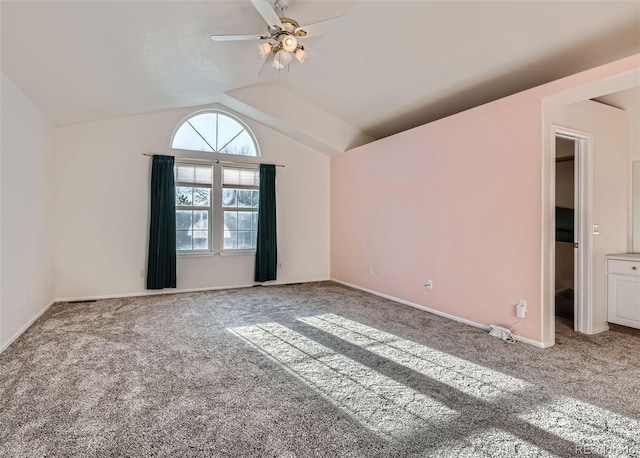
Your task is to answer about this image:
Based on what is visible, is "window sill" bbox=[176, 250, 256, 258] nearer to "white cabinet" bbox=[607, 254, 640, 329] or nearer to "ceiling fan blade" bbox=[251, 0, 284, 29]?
"ceiling fan blade" bbox=[251, 0, 284, 29]

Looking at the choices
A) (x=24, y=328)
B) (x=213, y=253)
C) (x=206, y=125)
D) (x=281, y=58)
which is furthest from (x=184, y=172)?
(x=281, y=58)

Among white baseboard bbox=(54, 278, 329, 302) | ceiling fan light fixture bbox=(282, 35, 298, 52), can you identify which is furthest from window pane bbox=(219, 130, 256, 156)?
ceiling fan light fixture bbox=(282, 35, 298, 52)

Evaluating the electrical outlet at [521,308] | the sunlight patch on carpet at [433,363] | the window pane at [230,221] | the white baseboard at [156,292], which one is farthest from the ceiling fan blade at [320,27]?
the white baseboard at [156,292]

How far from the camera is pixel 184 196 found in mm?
5512

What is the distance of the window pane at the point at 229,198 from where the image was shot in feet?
18.9

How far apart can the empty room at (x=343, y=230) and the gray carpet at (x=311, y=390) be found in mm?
20

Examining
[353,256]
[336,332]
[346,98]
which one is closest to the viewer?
[336,332]

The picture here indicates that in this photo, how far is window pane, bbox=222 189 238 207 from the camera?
5.77 metres

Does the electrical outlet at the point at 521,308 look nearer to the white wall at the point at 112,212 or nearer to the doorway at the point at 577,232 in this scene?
the doorway at the point at 577,232

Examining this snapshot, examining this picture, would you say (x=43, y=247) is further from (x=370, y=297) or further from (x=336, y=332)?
(x=370, y=297)

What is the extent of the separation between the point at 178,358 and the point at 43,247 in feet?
9.43

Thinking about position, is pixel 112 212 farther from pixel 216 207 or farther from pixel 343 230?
pixel 343 230

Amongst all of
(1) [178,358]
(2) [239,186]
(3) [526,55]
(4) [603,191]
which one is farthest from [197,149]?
(4) [603,191]

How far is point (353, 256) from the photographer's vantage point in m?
5.96
